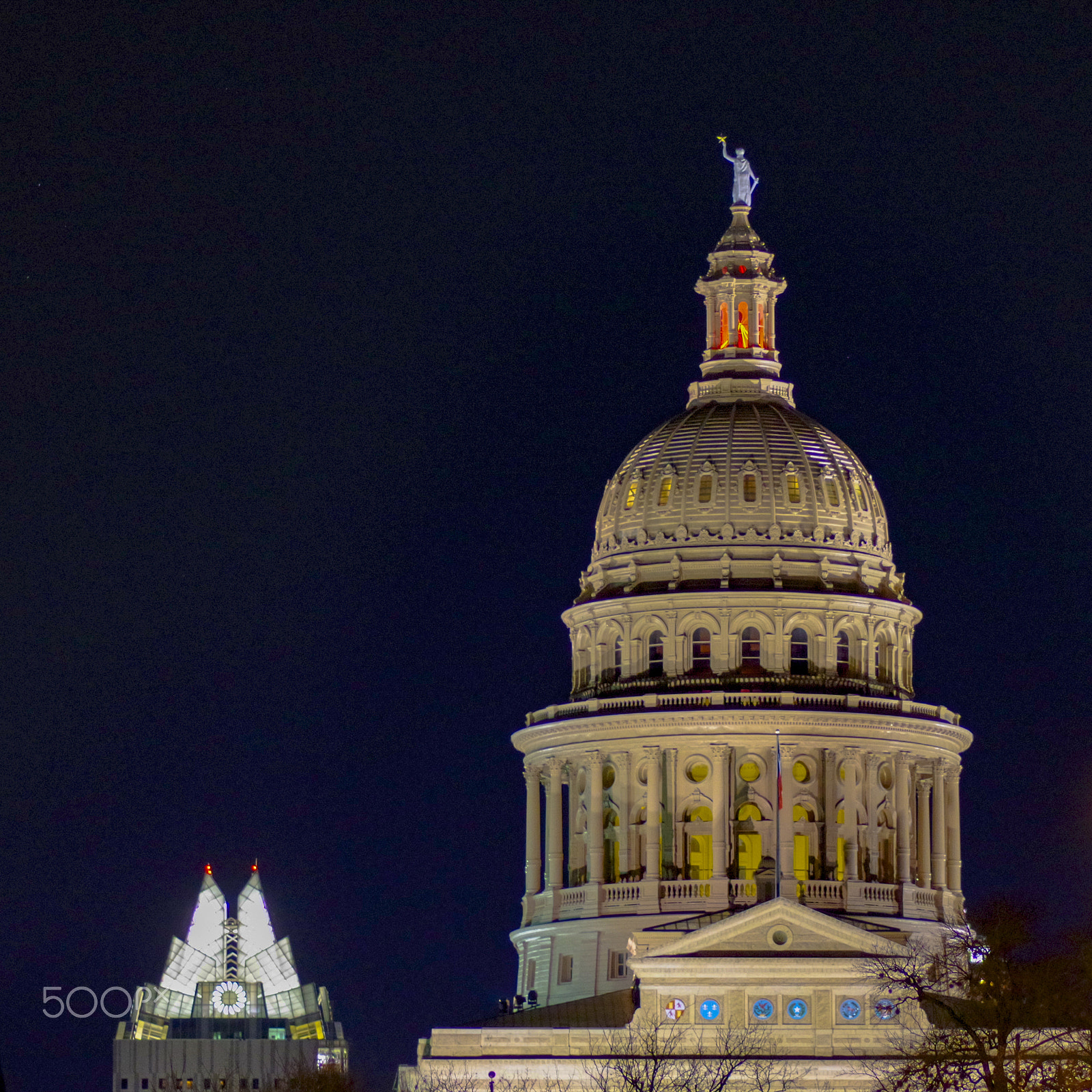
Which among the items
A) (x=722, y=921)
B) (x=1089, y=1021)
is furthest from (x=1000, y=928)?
(x=722, y=921)

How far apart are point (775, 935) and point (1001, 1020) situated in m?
29.7

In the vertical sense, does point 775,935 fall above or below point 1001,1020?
above

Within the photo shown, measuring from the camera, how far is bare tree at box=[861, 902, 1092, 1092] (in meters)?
152

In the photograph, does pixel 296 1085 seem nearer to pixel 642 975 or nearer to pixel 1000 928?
pixel 642 975

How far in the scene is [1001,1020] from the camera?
156125mm

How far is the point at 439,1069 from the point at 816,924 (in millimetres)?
16678

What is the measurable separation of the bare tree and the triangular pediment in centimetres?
872

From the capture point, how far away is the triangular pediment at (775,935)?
607 ft

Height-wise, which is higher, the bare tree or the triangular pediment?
the triangular pediment

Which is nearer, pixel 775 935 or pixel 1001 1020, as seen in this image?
pixel 1001 1020

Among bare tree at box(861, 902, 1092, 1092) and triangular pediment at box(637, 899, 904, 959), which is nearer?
bare tree at box(861, 902, 1092, 1092)

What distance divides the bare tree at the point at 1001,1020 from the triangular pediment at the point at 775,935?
28.6 feet

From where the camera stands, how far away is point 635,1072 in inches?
6944

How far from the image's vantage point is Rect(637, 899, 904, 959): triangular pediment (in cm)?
18512
